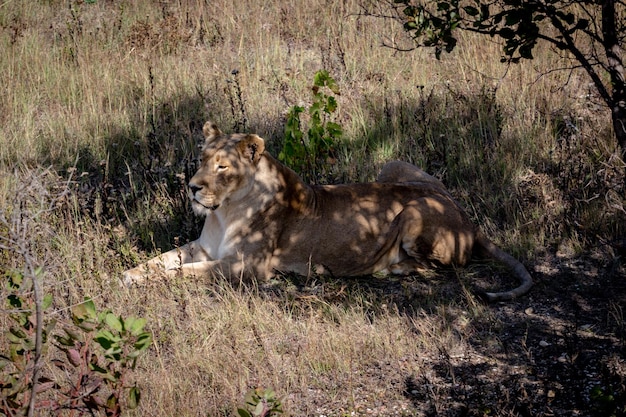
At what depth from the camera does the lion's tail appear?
604 cm

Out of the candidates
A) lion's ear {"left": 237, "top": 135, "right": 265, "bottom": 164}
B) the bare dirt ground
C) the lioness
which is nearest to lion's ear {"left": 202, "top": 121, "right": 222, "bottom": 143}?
the lioness

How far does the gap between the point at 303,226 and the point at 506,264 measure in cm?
158

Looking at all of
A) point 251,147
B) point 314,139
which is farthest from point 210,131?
point 314,139

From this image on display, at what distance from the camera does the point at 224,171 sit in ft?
21.8

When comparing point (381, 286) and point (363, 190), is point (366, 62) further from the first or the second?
point (381, 286)

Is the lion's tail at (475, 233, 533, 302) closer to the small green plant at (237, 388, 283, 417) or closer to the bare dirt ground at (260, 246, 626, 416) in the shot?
the bare dirt ground at (260, 246, 626, 416)

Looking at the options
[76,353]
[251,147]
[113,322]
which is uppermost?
[113,322]

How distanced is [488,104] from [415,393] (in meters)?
4.58

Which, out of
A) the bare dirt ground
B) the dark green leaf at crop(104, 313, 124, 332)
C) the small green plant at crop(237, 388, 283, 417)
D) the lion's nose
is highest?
the dark green leaf at crop(104, 313, 124, 332)

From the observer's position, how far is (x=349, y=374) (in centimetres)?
506

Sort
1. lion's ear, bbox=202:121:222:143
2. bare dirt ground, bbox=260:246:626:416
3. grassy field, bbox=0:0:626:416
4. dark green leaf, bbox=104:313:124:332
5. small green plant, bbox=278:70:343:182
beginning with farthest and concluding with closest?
small green plant, bbox=278:70:343:182
lion's ear, bbox=202:121:222:143
grassy field, bbox=0:0:626:416
bare dirt ground, bbox=260:246:626:416
dark green leaf, bbox=104:313:124:332

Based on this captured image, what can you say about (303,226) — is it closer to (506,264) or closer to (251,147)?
(251,147)

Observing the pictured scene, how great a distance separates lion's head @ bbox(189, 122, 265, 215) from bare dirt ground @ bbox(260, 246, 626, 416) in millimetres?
812

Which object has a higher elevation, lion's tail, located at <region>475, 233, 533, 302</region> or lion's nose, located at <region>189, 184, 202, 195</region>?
lion's nose, located at <region>189, 184, 202, 195</region>
